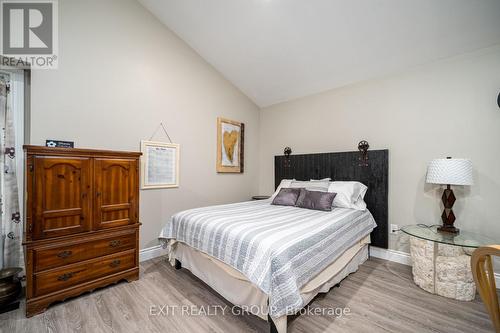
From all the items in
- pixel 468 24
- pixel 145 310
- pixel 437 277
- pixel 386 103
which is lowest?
pixel 145 310

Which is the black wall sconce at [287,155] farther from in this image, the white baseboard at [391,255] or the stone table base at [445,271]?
the stone table base at [445,271]

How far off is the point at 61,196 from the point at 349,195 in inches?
123

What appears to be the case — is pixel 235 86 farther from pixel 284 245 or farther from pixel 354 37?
pixel 284 245

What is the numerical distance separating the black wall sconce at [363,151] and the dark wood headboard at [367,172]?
0.13ft

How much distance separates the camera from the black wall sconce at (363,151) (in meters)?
3.04

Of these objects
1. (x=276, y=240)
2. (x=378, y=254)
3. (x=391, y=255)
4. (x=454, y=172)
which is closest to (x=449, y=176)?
(x=454, y=172)

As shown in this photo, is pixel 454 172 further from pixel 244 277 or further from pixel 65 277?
pixel 65 277

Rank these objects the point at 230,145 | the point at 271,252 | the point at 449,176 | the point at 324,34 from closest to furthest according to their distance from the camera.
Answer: the point at 271,252 < the point at 449,176 < the point at 324,34 < the point at 230,145

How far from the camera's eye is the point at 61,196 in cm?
189

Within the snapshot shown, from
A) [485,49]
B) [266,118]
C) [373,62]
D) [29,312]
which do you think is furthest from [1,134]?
[485,49]

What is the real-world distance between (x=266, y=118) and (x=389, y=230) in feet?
9.51

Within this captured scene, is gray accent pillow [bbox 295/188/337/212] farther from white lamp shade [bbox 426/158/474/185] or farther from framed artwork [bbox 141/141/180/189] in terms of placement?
framed artwork [bbox 141/141/180/189]

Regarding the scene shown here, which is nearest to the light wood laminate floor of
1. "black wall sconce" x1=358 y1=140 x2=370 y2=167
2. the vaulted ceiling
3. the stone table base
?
the stone table base

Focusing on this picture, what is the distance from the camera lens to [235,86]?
406cm
